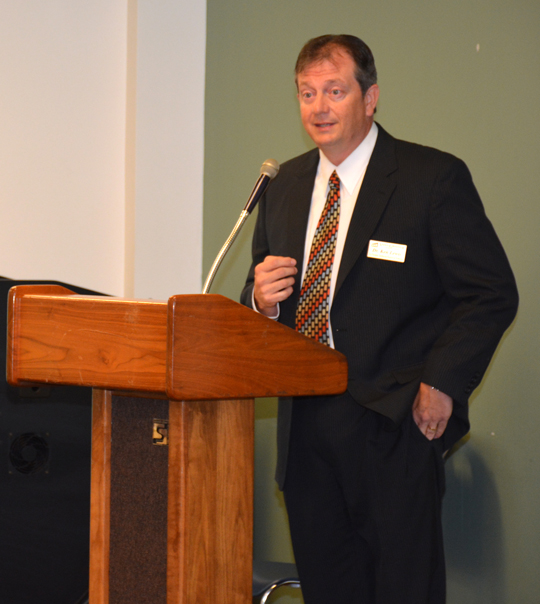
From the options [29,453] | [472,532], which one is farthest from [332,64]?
[472,532]

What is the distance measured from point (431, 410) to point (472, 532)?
2.97 ft

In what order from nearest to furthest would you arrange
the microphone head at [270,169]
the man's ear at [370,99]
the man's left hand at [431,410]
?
the microphone head at [270,169] < the man's left hand at [431,410] < the man's ear at [370,99]

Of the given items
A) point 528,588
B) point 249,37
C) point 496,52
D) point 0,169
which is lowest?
point 528,588

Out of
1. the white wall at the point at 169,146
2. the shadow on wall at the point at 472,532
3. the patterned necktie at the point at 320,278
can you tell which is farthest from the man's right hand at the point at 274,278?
the white wall at the point at 169,146

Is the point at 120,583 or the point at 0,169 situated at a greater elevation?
the point at 0,169

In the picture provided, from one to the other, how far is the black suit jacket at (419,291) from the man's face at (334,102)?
0.12 meters

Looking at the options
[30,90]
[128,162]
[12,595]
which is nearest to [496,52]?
[128,162]

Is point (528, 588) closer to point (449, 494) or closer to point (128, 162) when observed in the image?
point (449, 494)

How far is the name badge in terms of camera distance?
61.0 inches

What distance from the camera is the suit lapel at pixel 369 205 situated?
1.55m

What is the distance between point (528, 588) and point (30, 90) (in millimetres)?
2593

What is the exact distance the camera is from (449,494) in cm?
221

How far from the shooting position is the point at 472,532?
2.15m

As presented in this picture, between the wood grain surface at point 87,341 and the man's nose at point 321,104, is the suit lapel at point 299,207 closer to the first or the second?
the man's nose at point 321,104
